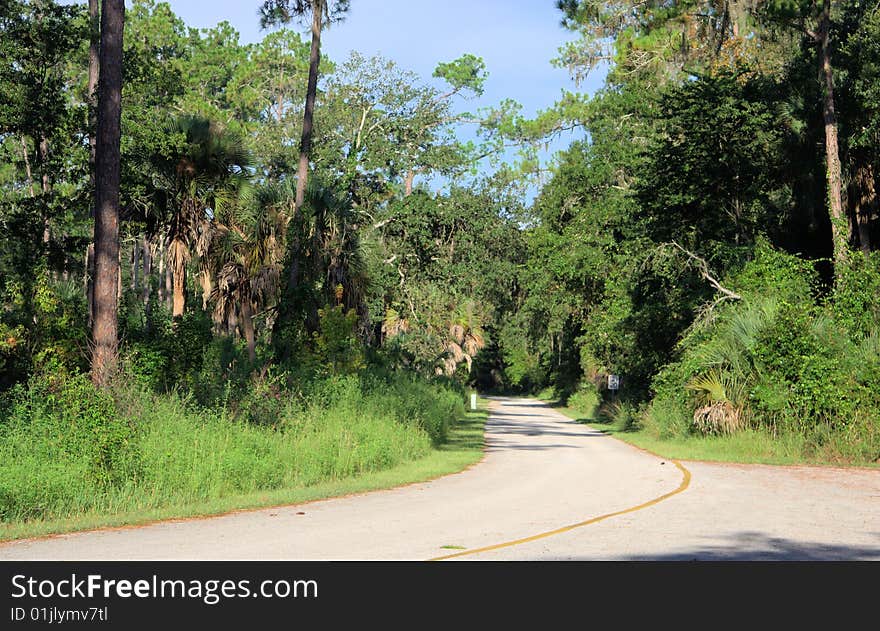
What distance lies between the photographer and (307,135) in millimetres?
28453

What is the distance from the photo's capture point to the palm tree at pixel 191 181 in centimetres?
2683

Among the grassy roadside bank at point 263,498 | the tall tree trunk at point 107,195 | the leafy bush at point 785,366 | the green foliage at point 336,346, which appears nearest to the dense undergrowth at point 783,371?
the leafy bush at point 785,366

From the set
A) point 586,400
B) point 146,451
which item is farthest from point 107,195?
point 586,400

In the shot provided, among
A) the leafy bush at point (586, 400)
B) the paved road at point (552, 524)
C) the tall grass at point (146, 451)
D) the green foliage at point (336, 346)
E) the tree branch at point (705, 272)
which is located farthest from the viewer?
the leafy bush at point (586, 400)

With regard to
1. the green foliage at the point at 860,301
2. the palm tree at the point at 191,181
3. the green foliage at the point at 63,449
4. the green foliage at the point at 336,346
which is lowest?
the green foliage at the point at 63,449

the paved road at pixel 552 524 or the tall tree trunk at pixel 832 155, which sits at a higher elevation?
the tall tree trunk at pixel 832 155

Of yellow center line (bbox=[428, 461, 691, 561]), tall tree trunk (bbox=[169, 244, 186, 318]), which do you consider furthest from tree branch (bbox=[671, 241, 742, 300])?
tall tree trunk (bbox=[169, 244, 186, 318])

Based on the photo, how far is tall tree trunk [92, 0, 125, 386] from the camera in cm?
1702

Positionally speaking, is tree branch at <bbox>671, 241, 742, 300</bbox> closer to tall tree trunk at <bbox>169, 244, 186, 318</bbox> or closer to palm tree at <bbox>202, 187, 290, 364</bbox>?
palm tree at <bbox>202, 187, 290, 364</bbox>

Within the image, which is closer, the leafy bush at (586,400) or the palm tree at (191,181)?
the palm tree at (191,181)

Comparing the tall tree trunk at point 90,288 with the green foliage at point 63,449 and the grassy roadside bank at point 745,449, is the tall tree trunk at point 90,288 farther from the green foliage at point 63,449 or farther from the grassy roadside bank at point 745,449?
the grassy roadside bank at point 745,449

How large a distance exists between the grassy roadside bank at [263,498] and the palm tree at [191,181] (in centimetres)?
938

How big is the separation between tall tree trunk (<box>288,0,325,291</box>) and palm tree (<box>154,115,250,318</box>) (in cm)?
169

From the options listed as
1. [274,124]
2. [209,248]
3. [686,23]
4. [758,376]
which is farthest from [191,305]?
[274,124]
